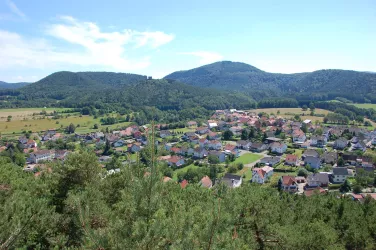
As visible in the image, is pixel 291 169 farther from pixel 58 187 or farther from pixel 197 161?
pixel 58 187

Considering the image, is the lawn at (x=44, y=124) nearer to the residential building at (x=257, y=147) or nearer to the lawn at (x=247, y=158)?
the residential building at (x=257, y=147)

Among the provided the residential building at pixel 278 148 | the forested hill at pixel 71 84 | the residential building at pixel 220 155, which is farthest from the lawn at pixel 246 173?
the forested hill at pixel 71 84

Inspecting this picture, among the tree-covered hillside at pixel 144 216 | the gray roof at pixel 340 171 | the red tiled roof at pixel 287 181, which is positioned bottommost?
the red tiled roof at pixel 287 181

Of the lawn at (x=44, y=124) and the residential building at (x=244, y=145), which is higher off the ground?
the lawn at (x=44, y=124)

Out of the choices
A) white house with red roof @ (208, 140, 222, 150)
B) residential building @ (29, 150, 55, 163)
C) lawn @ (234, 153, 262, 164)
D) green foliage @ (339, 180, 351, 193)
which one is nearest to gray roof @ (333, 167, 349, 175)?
green foliage @ (339, 180, 351, 193)

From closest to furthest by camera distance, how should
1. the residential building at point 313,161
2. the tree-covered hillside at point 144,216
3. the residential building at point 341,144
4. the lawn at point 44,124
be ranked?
the tree-covered hillside at point 144,216, the residential building at point 313,161, the residential building at point 341,144, the lawn at point 44,124

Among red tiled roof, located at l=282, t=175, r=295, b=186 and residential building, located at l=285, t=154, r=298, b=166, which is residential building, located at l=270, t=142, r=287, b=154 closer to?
residential building, located at l=285, t=154, r=298, b=166

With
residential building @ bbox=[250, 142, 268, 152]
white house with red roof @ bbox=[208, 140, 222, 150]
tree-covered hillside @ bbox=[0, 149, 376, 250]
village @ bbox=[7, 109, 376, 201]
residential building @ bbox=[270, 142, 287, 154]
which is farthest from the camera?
white house with red roof @ bbox=[208, 140, 222, 150]

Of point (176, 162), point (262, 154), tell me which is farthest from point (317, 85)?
point (176, 162)
